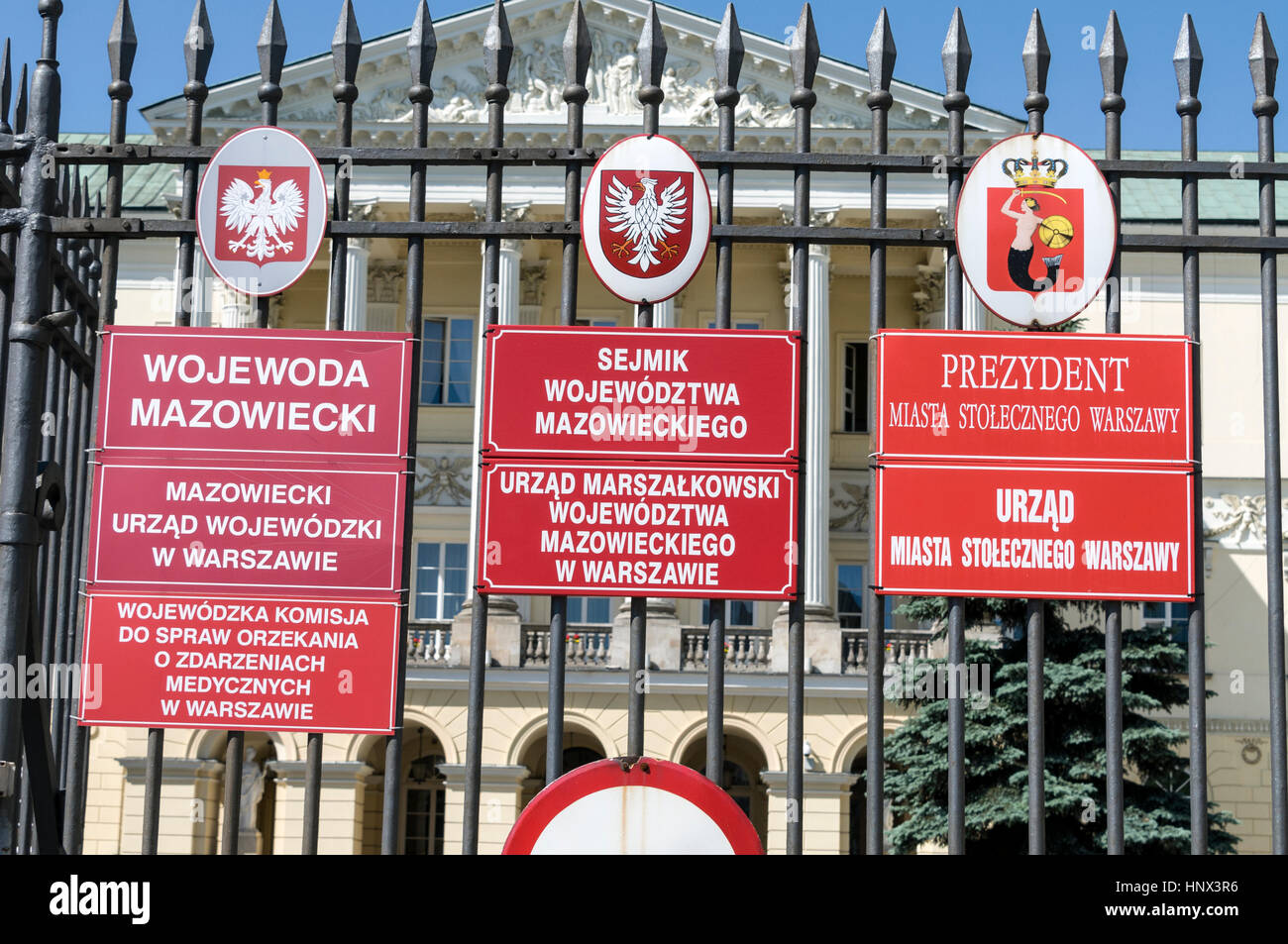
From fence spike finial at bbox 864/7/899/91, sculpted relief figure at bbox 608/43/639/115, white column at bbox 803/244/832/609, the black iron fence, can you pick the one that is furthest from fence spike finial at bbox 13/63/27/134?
sculpted relief figure at bbox 608/43/639/115

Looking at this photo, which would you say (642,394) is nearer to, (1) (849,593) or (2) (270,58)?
(2) (270,58)

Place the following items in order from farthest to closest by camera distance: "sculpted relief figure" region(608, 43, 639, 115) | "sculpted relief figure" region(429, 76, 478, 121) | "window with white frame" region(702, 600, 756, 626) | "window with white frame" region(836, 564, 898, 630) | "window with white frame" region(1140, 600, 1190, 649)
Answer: "window with white frame" region(836, 564, 898, 630)
"window with white frame" region(702, 600, 756, 626)
"sculpted relief figure" region(429, 76, 478, 121)
"sculpted relief figure" region(608, 43, 639, 115)
"window with white frame" region(1140, 600, 1190, 649)

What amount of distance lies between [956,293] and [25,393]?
381cm

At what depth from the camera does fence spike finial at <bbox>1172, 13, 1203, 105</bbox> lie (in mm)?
6746

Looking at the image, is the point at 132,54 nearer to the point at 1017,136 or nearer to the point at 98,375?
the point at 98,375

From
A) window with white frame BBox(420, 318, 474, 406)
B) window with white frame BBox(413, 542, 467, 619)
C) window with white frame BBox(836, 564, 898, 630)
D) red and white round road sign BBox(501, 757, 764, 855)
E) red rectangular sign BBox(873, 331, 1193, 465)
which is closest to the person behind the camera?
red and white round road sign BBox(501, 757, 764, 855)

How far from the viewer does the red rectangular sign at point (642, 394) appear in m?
6.62

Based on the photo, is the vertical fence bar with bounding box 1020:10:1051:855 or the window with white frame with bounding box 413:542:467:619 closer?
the vertical fence bar with bounding box 1020:10:1051:855

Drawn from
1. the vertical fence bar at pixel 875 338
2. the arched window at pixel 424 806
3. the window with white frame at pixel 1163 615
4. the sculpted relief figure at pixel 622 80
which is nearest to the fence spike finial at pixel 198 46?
the vertical fence bar at pixel 875 338

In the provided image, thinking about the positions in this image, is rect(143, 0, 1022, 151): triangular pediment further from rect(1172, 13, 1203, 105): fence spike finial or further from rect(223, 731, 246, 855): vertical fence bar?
rect(223, 731, 246, 855): vertical fence bar

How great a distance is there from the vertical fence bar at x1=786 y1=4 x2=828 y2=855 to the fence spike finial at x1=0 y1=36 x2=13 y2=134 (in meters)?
3.38

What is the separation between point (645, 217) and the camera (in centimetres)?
673

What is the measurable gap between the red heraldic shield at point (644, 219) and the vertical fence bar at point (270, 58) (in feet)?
4.67
